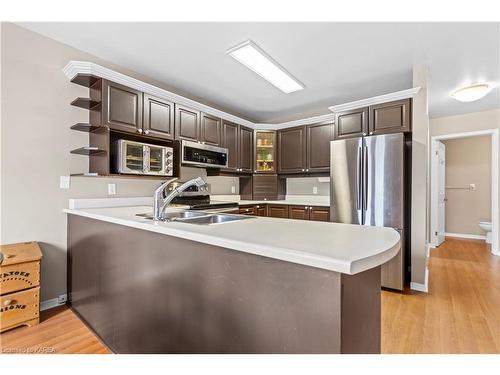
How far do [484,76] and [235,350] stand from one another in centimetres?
413

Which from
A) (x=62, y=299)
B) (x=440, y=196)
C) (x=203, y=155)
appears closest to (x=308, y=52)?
(x=203, y=155)

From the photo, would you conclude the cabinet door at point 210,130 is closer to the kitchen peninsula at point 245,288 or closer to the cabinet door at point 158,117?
the cabinet door at point 158,117

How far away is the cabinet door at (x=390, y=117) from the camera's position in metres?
2.96

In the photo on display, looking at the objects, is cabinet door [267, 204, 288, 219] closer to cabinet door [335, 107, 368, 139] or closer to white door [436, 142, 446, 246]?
cabinet door [335, 107, 368, 139]

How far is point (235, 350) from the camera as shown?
3.36ft

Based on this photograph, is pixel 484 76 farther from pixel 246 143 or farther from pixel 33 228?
pixel 33 228

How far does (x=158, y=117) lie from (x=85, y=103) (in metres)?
0.72

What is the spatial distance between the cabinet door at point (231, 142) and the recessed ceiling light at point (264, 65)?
0.98 meters

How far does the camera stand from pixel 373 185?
2938 mm

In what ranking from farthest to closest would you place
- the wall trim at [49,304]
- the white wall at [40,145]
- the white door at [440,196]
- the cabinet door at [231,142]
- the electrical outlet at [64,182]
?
the white door at [440,196]
the cabinet door at [231,142]
the electrical outlet at [64,182]
the wall trim at [49,304]
the white wall at [40,145]

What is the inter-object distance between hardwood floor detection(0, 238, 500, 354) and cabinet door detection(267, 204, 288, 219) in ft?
5.57

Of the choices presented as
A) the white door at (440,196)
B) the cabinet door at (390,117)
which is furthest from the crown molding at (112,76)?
the white door at (440,196)

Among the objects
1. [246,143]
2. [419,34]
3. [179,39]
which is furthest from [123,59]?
[419,34]

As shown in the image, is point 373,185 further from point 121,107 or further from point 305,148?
point 121,107
